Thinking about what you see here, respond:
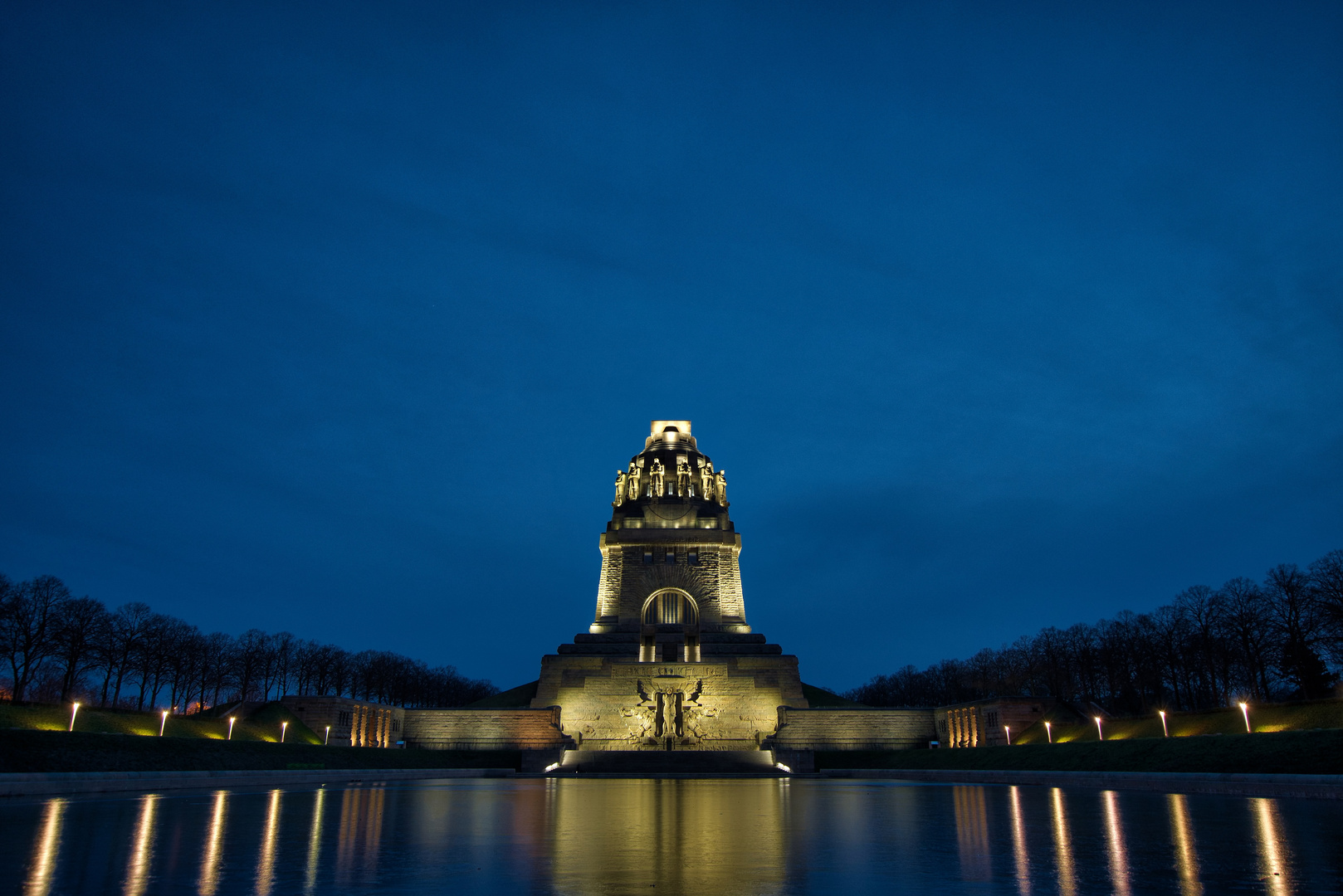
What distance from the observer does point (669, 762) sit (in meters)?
39.2

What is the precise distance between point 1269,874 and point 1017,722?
127 feet

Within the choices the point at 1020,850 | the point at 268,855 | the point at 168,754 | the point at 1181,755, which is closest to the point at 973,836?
the point at 1020,850

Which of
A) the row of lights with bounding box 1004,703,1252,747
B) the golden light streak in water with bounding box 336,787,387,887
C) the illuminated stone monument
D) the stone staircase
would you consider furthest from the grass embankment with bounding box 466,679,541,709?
the golden light streak in water with bounding box 336,787,387,887

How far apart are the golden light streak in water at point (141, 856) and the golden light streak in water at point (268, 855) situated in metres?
0.80

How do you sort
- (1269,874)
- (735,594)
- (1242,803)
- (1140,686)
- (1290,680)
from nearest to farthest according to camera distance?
(1269,874)
(1242,803)
(1290,680)
(1140,686)
(735,594)

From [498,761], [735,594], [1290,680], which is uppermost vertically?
[735,594]

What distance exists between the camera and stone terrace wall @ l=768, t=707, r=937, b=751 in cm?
4650

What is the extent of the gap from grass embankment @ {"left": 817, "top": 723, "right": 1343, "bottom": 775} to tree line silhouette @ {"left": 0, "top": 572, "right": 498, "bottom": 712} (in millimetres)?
43929

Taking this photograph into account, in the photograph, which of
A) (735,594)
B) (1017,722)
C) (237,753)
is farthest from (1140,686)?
(237,753)

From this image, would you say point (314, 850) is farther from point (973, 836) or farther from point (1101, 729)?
point (1101, 729)

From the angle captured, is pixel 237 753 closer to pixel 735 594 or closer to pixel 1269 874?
pixel 1269 874

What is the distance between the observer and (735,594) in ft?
203

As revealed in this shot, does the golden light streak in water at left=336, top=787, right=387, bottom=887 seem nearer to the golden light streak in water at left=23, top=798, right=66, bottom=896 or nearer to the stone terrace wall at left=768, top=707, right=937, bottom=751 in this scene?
the golden light streak in water at left=23, top=798, right=66, bottom=896

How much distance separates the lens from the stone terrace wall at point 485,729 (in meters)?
46.7
